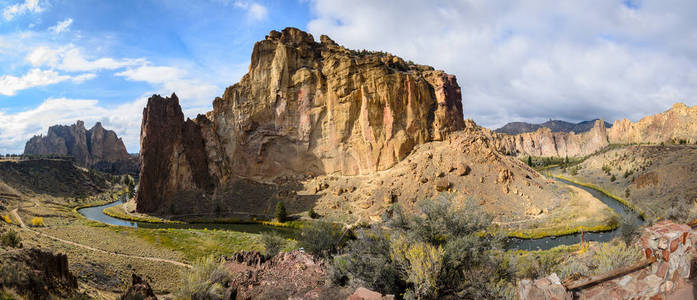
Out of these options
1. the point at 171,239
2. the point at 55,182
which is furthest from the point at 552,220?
the point at 55,182

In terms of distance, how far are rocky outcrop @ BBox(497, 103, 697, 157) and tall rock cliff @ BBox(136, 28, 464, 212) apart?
5963 centimetres

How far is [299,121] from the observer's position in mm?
57906

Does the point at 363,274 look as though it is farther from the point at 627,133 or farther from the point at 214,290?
the point at 627,133

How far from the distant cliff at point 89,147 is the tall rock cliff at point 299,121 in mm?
85744

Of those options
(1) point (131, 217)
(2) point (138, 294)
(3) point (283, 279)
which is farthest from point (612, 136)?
(2) point (138, 294)

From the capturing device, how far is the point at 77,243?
2914cm

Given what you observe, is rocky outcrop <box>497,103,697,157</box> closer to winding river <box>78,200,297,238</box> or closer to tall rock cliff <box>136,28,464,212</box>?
tall rock cliff <box>136,28,464,212</box>

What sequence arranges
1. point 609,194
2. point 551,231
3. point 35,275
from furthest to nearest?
point 609,194 < point 551,231 < point 35,275

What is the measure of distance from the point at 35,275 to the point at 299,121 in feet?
157

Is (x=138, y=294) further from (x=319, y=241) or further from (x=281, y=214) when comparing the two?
(x=281, y=214)

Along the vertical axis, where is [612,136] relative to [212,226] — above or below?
above

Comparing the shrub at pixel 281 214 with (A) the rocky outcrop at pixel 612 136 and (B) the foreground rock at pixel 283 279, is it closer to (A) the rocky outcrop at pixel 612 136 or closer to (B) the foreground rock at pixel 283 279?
(B) the foreground rock at pixel 283 279

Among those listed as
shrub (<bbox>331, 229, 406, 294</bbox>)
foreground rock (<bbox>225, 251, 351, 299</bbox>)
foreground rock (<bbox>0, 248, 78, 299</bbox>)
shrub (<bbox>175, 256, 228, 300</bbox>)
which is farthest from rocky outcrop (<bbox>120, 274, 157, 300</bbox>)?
shrub (<bbox>331, 229, 406, 294</bbox>)

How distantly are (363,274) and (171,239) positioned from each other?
93.4 feet
